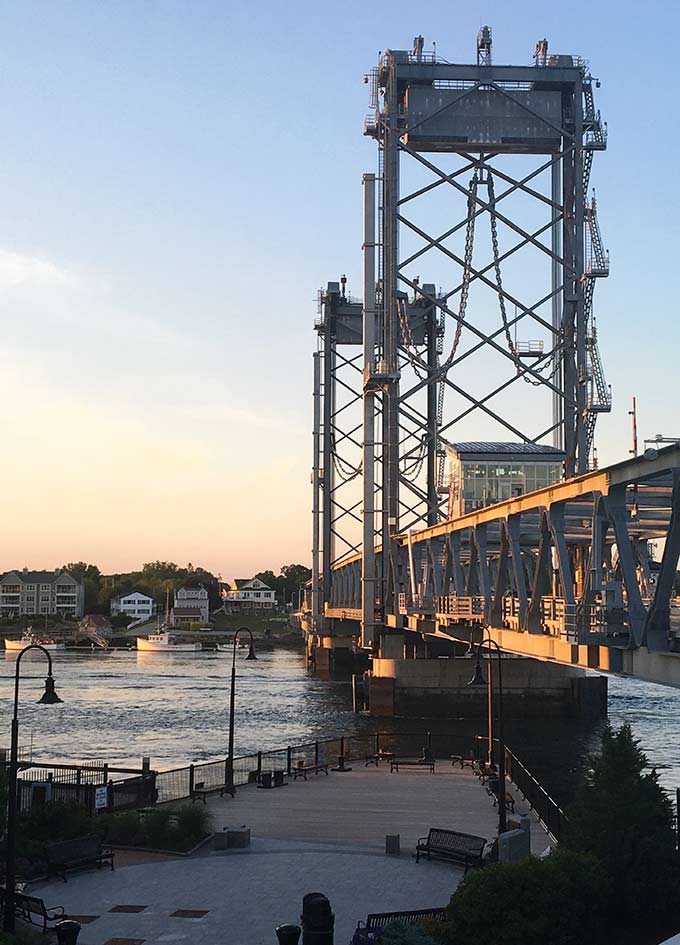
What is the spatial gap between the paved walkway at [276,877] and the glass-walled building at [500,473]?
2704cm

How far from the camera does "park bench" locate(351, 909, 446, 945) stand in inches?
644

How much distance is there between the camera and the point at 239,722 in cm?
6519

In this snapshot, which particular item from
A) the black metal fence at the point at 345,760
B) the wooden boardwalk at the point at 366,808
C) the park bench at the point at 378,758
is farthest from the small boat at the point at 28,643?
the wooden boardwalk at the point at 366,808

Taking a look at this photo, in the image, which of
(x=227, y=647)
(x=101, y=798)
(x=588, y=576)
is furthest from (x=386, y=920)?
(x=227, y=647)

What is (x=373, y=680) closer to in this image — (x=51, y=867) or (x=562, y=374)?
(x=562, y=374)

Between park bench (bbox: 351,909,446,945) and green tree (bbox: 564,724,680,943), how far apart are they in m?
3.22

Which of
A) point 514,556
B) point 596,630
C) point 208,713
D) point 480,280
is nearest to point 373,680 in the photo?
point 208,713

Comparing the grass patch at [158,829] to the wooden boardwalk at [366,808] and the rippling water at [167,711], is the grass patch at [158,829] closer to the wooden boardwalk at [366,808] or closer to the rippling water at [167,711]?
the wooden boardwalk at [366,808]

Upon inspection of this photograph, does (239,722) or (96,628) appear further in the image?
(96,628)

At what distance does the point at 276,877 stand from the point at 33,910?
4.59 metres

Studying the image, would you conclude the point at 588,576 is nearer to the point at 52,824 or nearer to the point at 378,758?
the point at 52,824

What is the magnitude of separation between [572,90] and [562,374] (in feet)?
47.5

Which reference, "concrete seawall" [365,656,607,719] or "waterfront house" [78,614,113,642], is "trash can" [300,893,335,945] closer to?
"concrete seawall" [365,656,607,719]

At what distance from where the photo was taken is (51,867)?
2170cm
